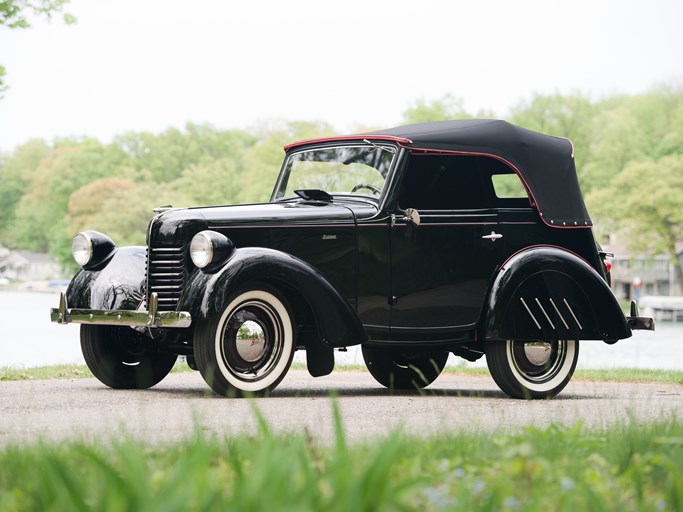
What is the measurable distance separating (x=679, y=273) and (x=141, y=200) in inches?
1558

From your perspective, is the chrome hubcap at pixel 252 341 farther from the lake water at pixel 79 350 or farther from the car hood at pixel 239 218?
the lake water at pixel 79 350

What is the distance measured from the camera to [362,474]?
3564 millimetres

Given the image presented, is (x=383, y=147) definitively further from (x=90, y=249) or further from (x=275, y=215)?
(x=90, y=249)

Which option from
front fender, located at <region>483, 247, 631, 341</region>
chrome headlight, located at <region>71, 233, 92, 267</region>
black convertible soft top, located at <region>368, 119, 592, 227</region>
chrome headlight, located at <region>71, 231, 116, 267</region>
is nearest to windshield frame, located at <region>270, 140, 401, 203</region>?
black convertible soft top, located at <region>368, 119, 592, 227</region>

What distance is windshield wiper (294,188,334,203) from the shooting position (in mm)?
9750

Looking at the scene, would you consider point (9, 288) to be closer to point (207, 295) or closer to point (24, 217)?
point (24, 217)

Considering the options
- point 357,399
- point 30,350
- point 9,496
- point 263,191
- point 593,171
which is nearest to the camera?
point 9,496

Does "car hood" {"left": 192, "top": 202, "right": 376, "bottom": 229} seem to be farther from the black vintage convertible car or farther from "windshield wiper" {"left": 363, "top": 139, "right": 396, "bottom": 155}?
"windshield wiper" {"left": 363, "top": 139, "right": 396, "bottom": 155}

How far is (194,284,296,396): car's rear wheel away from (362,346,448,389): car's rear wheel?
226 cm

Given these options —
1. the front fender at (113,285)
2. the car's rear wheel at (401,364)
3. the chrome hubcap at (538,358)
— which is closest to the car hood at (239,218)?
the front fender at (113,285)

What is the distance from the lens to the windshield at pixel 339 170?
9.69 metres

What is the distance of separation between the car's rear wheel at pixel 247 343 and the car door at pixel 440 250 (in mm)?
1117

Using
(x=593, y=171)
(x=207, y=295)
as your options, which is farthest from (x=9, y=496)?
(x=593, y=171)

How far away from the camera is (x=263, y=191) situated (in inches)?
2756
